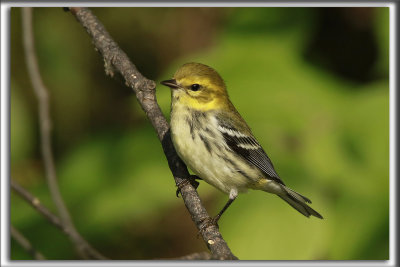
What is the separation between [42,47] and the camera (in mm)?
3568

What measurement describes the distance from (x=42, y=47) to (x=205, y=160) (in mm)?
1654

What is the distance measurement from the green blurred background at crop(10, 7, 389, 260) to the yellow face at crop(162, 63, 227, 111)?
9 centimetres

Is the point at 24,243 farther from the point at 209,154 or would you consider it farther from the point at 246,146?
the point at 246,146

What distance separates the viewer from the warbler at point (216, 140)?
2455 millimetres

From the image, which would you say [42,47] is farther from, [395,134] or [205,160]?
[395,134]

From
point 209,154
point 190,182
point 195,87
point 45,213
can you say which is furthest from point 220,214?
point 45,213

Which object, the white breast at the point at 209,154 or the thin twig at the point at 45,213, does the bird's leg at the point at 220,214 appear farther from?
the thin twig at the point at 45,213

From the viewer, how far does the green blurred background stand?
A: 8.07 ft

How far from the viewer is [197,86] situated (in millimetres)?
2654

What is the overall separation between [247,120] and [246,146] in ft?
0.64

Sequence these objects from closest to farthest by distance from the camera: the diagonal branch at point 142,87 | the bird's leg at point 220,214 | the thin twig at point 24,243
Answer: the bird's leg at point 220,214 < the thin twig at point 24,243 < the diagonal branch at point 142,87

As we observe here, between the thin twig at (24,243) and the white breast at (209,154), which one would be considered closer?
the thin twig at (24,243)

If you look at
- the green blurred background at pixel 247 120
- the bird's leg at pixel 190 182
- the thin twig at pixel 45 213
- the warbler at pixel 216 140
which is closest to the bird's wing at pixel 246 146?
the warbler at pixel 216 140

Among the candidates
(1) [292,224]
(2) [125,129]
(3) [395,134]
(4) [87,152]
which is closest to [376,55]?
(3) [395,134]
